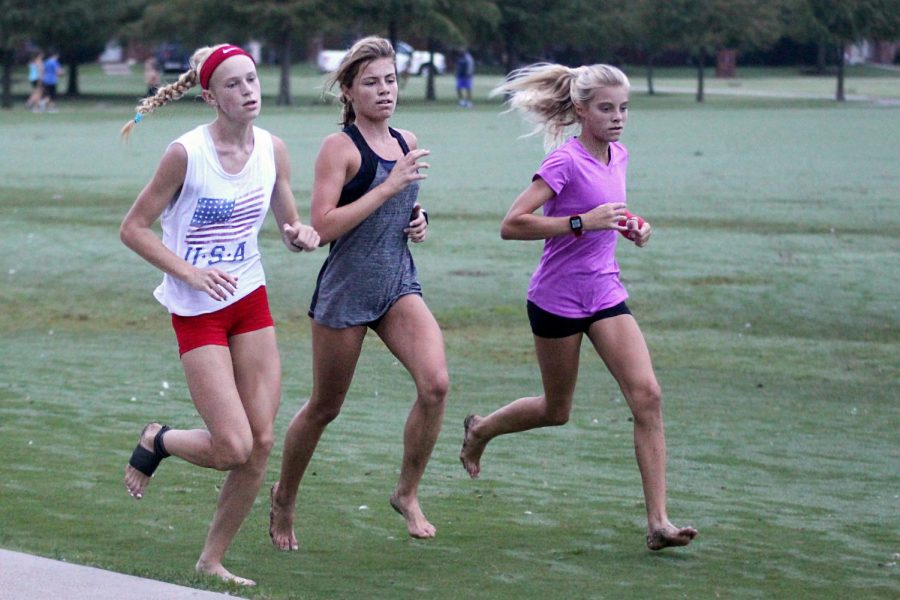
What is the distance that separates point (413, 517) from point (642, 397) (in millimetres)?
1019

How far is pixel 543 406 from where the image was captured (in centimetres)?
673

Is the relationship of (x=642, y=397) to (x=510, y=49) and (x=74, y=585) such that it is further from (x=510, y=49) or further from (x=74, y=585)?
(x=510, y=49)

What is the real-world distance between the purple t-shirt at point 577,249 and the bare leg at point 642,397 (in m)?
0.13

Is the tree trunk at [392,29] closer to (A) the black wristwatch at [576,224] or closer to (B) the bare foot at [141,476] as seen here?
(A) the black wristwatch at [576,224]

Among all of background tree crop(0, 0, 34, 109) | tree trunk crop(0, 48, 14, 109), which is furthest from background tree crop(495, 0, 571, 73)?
tree trunk crop(0, 48, 14, 109)

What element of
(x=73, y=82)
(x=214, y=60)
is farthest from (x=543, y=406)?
(x=73, y=82)

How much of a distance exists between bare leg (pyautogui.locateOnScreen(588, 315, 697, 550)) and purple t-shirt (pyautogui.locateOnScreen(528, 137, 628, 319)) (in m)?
0.13

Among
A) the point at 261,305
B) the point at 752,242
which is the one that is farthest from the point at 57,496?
the point at 752,242

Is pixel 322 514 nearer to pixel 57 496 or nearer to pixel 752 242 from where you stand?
pixel 57 496

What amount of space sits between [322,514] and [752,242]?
37.7 feet

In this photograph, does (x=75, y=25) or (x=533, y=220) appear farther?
(x=75, y=25)

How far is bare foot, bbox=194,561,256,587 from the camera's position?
539 centimetres

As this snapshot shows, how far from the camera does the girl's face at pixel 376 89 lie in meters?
6.05

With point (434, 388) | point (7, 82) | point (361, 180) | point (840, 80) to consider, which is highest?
point (361, 180)
